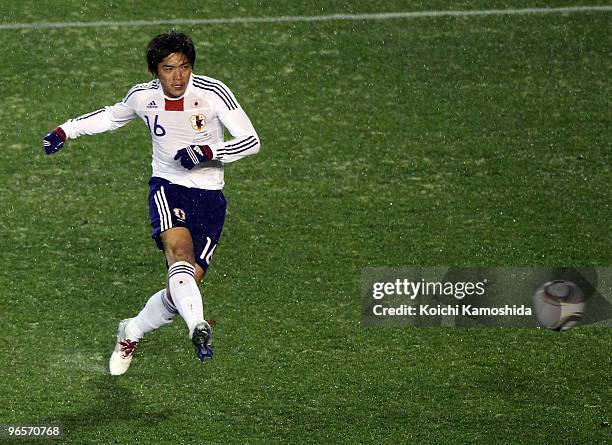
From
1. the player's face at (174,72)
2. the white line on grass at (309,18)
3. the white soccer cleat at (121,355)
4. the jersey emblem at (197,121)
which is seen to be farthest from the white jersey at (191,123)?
the white line on grass at (309,18)

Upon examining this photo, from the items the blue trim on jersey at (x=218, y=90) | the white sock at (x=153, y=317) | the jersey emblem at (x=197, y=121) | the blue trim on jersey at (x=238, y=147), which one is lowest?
the white sock at (x=153, y=317)

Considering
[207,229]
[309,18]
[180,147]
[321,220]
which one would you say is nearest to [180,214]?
[207,229]

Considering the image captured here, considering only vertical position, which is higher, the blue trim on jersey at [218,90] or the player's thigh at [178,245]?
the blue trim on jersey at [218,90]

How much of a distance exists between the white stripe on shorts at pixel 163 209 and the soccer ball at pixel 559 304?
3.20 metres

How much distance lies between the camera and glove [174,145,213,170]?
357 inches

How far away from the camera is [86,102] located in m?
13.5

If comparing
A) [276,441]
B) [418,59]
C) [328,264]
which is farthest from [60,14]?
[276,441]

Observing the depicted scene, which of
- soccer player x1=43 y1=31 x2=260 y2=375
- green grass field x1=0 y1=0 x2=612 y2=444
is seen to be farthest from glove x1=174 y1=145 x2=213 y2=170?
green grass field x1=0 y1=0 x2=612 y2=444

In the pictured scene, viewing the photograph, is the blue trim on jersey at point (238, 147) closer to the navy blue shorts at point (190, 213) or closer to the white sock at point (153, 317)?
the navy blue shorts at point (190, 213)

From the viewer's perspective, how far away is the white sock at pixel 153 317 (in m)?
9.50

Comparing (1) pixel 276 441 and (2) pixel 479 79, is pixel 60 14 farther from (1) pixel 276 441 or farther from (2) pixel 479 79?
(1) pixel 276 441

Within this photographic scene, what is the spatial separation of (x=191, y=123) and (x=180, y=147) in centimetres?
19

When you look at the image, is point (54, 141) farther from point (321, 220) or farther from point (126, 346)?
point (321, 220)

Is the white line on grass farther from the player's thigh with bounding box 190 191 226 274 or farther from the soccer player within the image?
the player's thigh with bounding box 190 191 226 274
